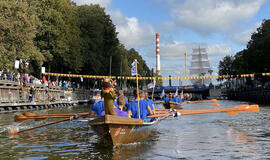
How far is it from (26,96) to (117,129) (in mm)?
28902

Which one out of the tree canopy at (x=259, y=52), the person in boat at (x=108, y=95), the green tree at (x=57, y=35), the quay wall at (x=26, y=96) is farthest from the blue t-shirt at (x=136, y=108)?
the tree canopy at (x=259, y=52)

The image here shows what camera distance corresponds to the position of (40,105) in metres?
39.1

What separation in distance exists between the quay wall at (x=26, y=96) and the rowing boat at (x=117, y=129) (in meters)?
21.7

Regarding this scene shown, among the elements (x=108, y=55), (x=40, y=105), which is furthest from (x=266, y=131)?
(x=108, y=55)

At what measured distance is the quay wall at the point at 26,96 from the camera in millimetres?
32969

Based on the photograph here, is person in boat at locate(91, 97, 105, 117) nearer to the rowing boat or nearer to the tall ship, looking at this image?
the rowing boat

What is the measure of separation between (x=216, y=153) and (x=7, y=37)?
99.1ft

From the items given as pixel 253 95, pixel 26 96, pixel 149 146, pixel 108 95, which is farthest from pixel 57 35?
pixel 108 95

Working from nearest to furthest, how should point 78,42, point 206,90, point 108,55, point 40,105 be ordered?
point 40,105, point 78,42, point 108,55, point 206,90

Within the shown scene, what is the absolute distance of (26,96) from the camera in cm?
3738

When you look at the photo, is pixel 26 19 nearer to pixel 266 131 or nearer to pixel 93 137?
pixel 93 137

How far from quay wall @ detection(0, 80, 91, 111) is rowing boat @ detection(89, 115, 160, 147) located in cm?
2170

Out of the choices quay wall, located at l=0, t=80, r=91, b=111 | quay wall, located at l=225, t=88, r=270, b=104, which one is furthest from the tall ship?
quay wall, located at l=0, t=80, r=91, b=111

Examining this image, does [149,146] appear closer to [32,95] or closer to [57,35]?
[32,95]
